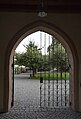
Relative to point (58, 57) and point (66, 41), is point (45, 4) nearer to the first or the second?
point (66, 41)

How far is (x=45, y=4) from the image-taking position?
5.07m

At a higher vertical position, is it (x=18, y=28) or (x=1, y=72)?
(x=18, y=28)

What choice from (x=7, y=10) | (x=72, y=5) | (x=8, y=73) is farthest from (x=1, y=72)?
(x=72, y=5)

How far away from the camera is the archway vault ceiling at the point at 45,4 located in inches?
199

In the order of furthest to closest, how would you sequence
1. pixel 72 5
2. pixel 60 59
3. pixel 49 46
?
pixel 60 59 → pixel 49 46 → pixel 72 5

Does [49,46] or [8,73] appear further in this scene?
[49,46]

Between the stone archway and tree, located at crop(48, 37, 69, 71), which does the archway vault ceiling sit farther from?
tree, located at crop(48, 37, 69, 71)

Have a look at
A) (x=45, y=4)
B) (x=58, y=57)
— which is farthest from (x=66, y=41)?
(x=58, y=57)

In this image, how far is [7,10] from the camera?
5570 mm

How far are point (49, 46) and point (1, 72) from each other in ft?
7.14

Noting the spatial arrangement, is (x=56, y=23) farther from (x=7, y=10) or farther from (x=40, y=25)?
(x=7, y=10)

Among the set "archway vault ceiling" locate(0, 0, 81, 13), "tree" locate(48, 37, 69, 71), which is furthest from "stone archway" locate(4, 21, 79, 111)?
"tree" locate(48, 37, 69, 71)

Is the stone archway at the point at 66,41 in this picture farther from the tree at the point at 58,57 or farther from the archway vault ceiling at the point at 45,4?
the tree at the point at 58,57

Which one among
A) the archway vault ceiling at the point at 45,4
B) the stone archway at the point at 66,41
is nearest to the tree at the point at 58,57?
the stone archway at the point at 66,41
